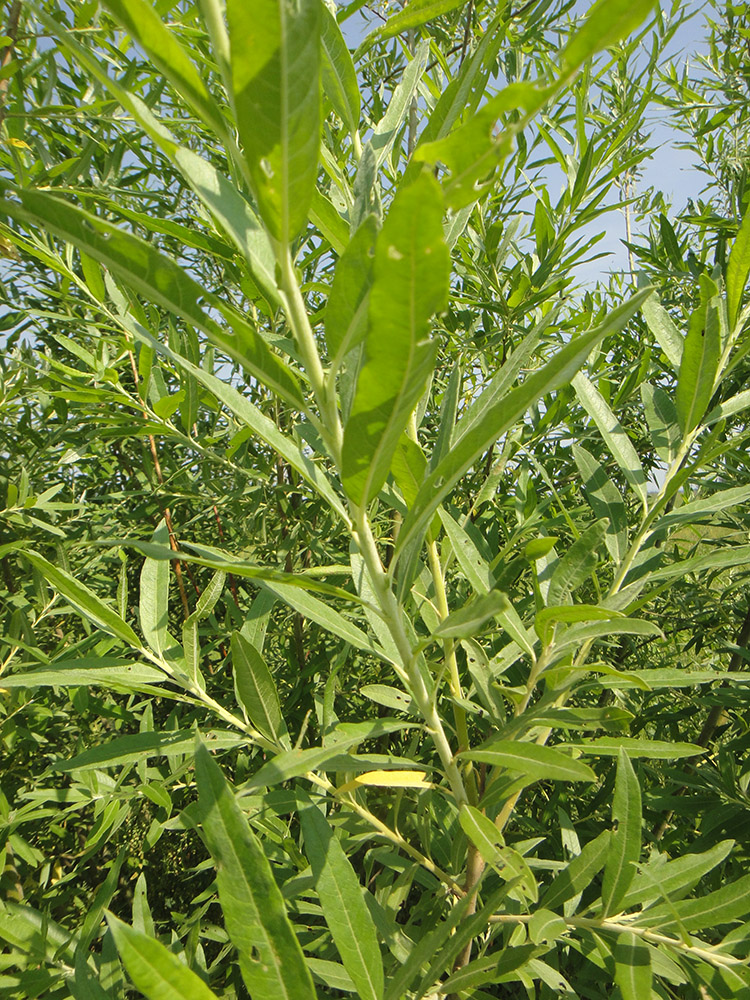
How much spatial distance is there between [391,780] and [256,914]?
0.65ft

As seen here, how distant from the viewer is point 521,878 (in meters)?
0.53

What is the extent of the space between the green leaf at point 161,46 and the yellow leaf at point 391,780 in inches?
20.5

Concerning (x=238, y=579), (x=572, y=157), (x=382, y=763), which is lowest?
(x=382, y=763)

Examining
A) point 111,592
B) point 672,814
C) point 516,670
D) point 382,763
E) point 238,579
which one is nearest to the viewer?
point 382,763

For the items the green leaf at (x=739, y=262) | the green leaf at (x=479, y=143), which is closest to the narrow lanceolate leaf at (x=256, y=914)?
the green leaf at (x=479, y=143)

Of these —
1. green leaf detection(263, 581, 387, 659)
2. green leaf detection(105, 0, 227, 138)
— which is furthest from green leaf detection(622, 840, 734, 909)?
green leaf detection(105, 0, 227, 138)

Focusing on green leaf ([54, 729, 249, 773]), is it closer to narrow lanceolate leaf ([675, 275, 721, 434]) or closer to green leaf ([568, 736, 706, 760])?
green leaf ([568, 736, 706, 760])

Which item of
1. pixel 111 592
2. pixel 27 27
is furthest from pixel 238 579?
pixel 27 27

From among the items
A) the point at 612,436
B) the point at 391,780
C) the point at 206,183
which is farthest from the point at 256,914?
the point at 612,436

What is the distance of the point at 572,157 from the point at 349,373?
0.85m

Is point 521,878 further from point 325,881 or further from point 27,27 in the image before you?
point 27,27

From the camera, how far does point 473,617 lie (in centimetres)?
40

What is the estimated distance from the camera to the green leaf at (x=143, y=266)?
1.11ft

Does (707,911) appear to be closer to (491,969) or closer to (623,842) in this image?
(623,842)
